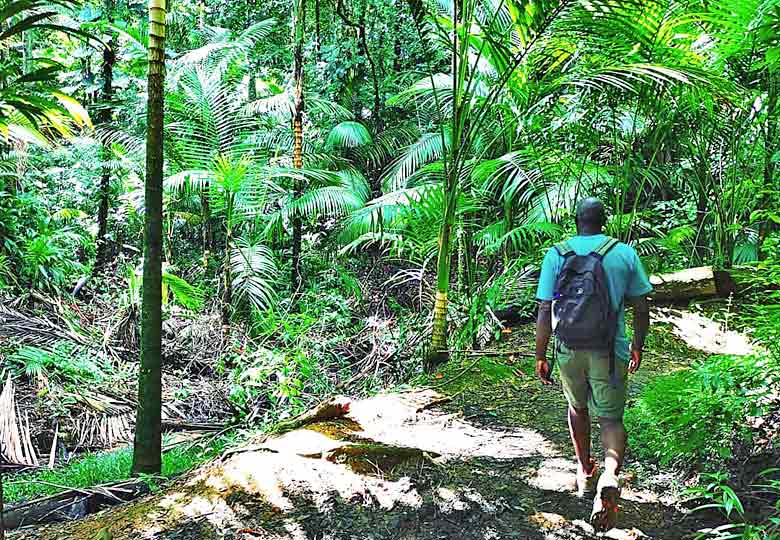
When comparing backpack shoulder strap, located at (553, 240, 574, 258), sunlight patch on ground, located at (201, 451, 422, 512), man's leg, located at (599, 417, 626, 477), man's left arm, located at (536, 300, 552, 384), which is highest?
backpack shoulder strap, located at (553, 240, 574, 258)

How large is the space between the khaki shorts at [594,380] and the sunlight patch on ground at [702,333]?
Answer: 3.49m

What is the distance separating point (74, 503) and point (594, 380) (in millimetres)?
2975

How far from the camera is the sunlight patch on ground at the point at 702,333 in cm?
607

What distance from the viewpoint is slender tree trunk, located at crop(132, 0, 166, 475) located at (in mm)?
3719

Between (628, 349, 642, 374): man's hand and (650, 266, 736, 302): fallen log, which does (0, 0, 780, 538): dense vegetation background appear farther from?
(628, 349, 642, 374): man's hand

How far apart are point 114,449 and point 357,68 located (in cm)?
788

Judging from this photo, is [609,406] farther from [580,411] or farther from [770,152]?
[770,152]

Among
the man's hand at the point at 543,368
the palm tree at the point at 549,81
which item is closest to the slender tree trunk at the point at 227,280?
the palm tree at the point at 549,81

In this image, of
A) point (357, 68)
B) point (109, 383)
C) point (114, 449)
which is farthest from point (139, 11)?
point (114, 449)

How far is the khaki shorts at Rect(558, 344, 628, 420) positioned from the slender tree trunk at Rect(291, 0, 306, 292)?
655cm

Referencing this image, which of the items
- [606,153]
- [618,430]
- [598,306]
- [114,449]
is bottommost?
[114,449]

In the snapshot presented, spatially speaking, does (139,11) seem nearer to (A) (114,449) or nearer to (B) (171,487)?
(A) (114,449)

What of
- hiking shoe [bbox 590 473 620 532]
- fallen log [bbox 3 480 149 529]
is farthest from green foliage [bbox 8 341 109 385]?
hiking shoe [bbox 590 473 620 532]

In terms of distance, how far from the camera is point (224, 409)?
6.70 m
